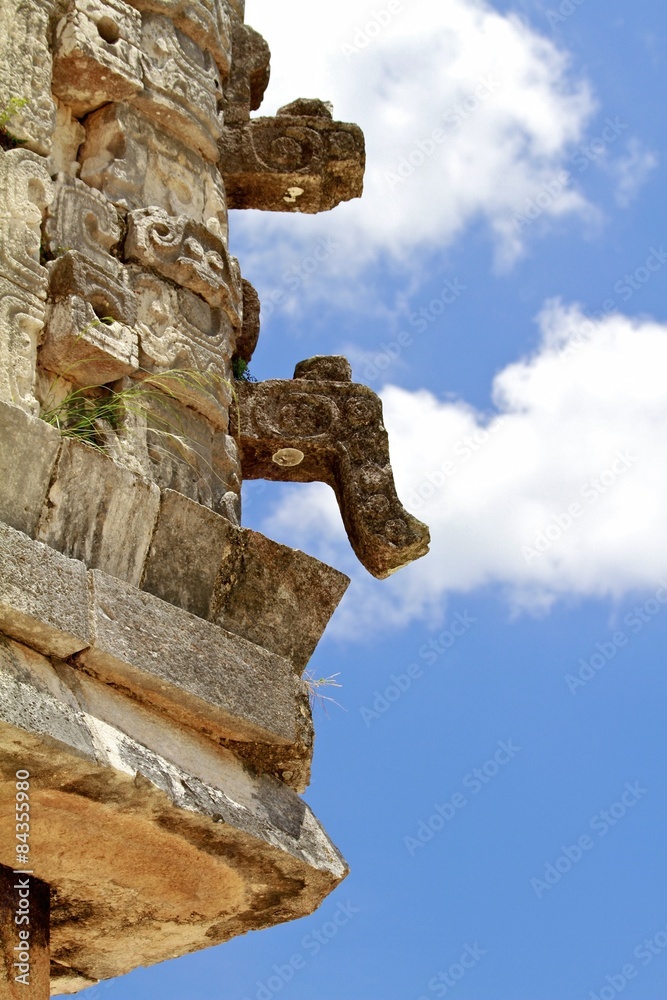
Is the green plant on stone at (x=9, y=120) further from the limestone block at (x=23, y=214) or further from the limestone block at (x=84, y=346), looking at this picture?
the limestone block at (x=84, y=346)

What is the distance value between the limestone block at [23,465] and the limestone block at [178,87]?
1.88m

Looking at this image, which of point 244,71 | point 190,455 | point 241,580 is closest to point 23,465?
point 241,580

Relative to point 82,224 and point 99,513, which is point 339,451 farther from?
point 99,513

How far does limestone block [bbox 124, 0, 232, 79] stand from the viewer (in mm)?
5934

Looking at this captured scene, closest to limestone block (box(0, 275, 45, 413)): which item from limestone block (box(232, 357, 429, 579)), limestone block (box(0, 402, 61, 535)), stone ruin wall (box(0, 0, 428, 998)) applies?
stone ruin wall (box(0, 0, 428, 998))

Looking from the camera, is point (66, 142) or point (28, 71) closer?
point (28, 71)

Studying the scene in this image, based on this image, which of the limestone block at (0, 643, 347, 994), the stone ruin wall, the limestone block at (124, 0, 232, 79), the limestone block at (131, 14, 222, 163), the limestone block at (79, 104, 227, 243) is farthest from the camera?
the limestone block at (124, 0, 232, 79)

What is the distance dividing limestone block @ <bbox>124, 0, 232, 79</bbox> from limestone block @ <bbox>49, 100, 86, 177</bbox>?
25.6 inches

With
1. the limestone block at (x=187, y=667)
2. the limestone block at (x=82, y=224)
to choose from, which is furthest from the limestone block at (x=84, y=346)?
the limestone block at (x=187, y=667)

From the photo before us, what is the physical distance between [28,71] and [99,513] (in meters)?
1.80

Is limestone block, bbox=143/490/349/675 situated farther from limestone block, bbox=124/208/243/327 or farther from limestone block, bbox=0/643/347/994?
limestone block, bbox=124/208/243/327

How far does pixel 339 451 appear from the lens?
232 inches

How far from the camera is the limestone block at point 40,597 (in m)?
4.03

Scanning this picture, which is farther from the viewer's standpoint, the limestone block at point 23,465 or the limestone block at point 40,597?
the limestone block at point 23,465
